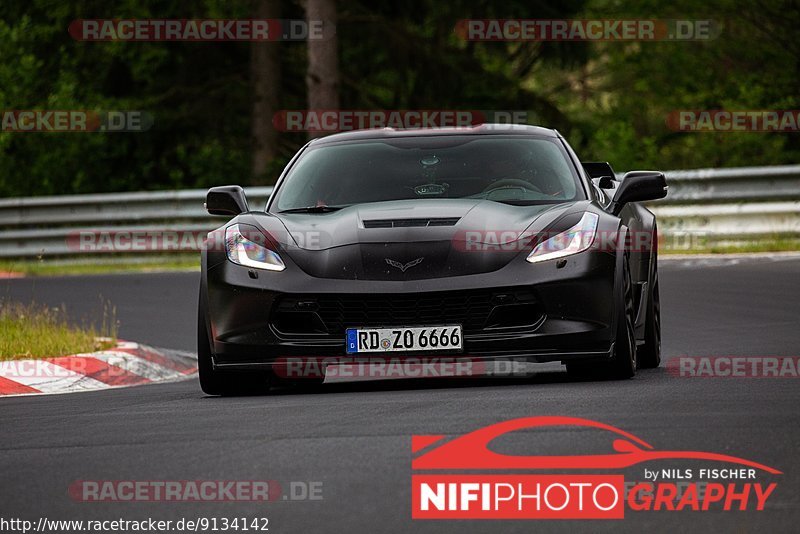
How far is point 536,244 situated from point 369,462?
274 centimetres

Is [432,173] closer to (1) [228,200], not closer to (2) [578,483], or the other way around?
(1) [228,200]

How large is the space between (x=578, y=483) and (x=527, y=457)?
469mm

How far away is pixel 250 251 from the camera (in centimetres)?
891

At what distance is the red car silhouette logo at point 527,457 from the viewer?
5912 millimetres

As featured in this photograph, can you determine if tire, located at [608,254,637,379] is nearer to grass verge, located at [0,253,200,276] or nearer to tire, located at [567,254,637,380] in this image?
tire, located at [567,254,637,380]

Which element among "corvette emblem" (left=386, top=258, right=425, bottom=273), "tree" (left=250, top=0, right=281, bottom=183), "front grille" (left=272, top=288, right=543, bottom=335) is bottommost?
"front grille" (left=272, top=288, right=543, bottom=335)

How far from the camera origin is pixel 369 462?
6.15 meters

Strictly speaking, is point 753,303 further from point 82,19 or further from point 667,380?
point 82,19

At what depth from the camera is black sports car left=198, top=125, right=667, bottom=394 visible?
336 inches

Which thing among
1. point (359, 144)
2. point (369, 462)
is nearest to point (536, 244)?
point (359, 144)

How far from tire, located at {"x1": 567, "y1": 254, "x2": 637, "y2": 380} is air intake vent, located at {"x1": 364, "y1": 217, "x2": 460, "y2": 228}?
94cm

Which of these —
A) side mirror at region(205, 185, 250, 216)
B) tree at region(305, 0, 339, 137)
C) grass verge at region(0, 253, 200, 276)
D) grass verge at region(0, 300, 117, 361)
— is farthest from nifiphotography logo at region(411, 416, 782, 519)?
tree at region(305, 0, 339, 137)

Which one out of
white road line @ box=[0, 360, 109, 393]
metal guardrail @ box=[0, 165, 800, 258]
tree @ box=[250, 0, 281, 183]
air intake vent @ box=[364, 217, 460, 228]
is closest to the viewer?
air intake vent @ box=[364, 217, 460, 228]

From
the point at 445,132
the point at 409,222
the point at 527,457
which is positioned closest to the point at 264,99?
the point at 445,132
